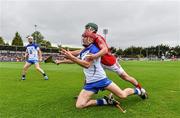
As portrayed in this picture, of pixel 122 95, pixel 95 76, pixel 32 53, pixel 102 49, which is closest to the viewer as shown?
pixel 102 49

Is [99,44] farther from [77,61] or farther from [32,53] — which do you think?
[32,53]

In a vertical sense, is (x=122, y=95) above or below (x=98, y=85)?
below

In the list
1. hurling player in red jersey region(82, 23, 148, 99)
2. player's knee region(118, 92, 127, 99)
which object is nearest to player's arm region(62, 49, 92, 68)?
hurling player in red jersey region(82, 23, 148, 99)

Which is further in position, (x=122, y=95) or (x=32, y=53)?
(x=32, y=53)

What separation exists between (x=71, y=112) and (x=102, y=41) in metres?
1.79

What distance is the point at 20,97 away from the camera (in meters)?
8.96

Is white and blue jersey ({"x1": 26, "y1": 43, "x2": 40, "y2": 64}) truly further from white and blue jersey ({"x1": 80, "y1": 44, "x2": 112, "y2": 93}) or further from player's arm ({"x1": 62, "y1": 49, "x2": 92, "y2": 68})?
player's arm ({"x1": 62, "y1": 49, "x2": 92, "y2": 68})

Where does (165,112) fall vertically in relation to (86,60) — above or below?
below

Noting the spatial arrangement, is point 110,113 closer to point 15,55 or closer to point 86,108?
point 86,108

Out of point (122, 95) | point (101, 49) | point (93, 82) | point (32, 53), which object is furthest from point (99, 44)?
point (32, 53)

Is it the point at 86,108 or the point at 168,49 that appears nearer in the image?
the point at 86,108

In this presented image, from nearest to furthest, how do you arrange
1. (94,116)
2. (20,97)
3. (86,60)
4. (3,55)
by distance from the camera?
(94,116) < (86,60) < (20,97) < (3,55)

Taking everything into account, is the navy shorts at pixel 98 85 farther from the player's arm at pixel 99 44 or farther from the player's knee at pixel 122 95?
the player's arm at pixel 99 44

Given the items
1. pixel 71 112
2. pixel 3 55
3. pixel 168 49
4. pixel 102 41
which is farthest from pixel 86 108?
pixel 168 49
